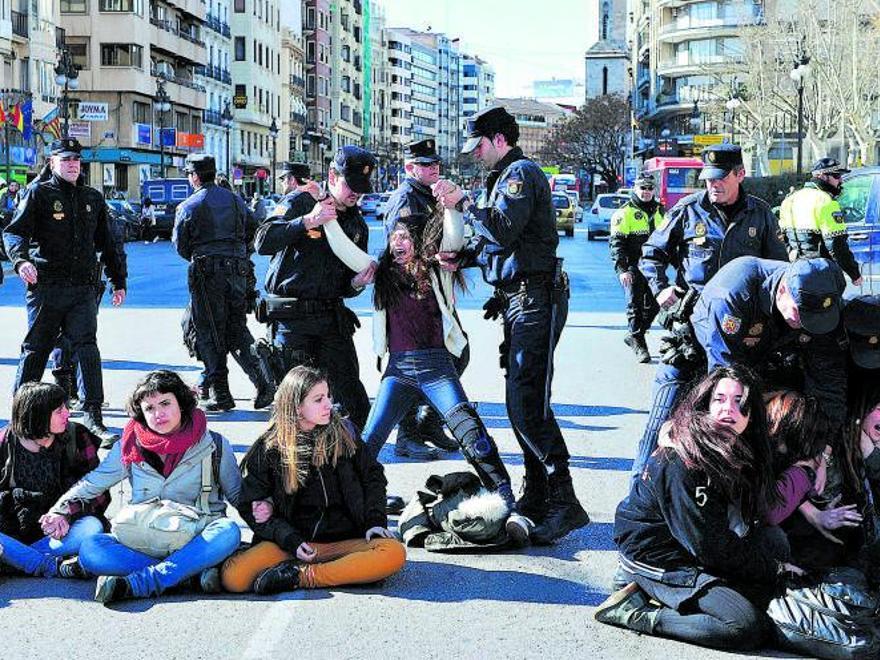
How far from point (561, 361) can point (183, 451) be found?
8.22 meters

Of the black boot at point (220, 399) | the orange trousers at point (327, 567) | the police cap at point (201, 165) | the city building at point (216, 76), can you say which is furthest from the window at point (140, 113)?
the orange trousers at point (327, 567)

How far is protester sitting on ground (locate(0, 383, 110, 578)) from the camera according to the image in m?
6.37

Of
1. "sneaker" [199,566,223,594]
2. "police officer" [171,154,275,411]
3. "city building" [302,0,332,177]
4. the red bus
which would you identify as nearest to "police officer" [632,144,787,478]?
"sneaker" [199,566,223,594]

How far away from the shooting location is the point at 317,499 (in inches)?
251

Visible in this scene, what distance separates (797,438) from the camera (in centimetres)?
592

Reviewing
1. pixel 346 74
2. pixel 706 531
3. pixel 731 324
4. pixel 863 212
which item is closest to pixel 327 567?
pixel 706 531

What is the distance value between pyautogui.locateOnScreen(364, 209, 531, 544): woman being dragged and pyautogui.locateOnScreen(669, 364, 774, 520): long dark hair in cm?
166

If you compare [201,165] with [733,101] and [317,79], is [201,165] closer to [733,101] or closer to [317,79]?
[733,101]

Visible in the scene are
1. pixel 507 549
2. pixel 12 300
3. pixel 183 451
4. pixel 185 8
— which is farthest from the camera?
pixel 185 8

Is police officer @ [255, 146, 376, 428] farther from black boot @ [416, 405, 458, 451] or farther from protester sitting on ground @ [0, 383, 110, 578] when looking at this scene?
protester sitting on ground @ [0, 383, 110, 578]

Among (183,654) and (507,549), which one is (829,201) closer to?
(507,549)

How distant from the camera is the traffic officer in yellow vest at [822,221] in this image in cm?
1352

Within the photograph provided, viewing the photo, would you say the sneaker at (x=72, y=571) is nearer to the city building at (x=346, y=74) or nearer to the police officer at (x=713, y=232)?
the police officer at (x=713, y=232)

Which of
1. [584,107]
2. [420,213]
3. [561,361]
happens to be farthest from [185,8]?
[420,213]
